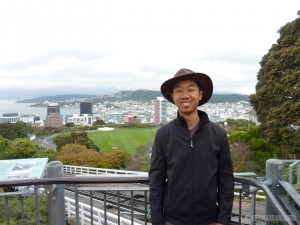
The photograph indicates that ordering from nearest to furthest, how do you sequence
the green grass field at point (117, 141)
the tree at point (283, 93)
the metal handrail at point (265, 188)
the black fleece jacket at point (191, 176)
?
the metal handrail at point (265, 188) → the black fleece jacket at point (191, 176) → the tree at point (283, 93) → the green grass field at point (117, 141)

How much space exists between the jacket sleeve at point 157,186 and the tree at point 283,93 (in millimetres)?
10272

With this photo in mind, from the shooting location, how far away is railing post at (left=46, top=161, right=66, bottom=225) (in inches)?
84.7

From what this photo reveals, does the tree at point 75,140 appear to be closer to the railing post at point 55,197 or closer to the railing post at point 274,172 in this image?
the railing post at point 55,197

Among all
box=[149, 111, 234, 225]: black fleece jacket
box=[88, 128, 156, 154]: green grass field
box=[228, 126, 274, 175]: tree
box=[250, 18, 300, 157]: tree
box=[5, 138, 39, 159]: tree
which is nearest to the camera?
box=[149, 111, 234, 225]: black fleece jacket

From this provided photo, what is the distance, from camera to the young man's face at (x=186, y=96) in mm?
1932

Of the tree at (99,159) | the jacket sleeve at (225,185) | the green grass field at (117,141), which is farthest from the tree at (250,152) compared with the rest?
the green grass field at (117,141)

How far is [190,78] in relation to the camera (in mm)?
1942

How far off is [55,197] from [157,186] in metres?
0.82

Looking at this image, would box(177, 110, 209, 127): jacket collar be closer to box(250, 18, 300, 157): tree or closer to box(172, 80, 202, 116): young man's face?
box(172, 80, 202, 116): young man's face

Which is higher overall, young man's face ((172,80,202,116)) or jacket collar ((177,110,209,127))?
young man's face ((172,80,202,116))

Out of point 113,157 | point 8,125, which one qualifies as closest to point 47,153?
point 113,157

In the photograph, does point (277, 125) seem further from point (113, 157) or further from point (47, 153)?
point (47, 153)

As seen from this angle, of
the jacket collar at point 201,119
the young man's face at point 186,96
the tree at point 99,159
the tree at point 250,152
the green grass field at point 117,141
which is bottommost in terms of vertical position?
the green grass field at point 117,141

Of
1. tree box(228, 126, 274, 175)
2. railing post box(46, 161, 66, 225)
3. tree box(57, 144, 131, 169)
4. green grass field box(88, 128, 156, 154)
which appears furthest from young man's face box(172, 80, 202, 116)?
green grass field box(88, 128, 156, 154)
